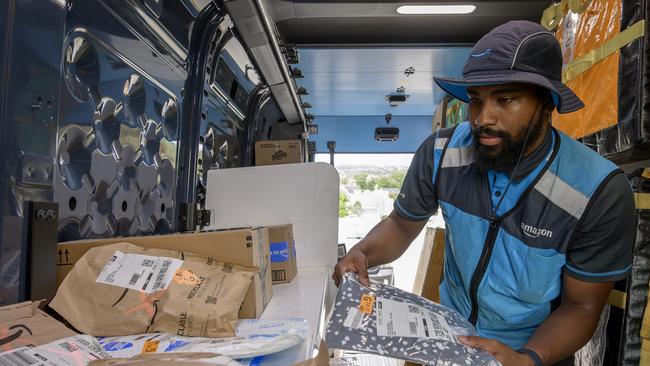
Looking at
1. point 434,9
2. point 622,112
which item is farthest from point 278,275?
point 434,9

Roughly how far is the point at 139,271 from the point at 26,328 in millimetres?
336

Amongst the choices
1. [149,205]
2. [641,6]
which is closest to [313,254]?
[149,205]

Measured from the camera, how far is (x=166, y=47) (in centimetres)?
211

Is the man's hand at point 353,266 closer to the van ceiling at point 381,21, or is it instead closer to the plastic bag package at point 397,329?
the plastic bag package at point 397,329

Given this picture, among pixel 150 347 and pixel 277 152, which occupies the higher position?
pixel 277 152

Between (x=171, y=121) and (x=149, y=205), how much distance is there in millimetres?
482

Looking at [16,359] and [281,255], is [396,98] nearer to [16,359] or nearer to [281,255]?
[281,255]

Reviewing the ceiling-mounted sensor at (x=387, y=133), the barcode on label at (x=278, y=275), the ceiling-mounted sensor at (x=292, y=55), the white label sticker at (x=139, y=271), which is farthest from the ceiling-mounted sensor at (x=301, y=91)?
the white label sticker at (x=139, y=271)

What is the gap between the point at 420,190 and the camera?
1.80m

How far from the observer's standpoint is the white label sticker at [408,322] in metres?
1.09

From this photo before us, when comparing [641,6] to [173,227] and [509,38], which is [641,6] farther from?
[173,227]

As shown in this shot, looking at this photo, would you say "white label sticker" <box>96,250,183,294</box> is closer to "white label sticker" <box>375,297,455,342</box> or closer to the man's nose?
"white label sticker" <box>375,297,455,342</box>

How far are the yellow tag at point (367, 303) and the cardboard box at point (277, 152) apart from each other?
286 centimetres

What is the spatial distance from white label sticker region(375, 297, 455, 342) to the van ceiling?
261 cm
